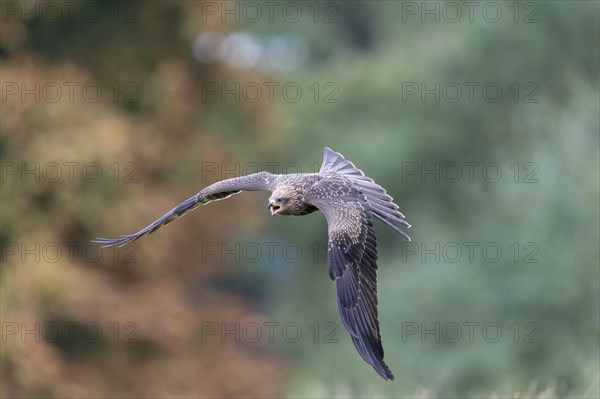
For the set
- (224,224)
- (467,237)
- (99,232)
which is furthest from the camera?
(467,237)

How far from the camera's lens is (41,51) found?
65.7 feet

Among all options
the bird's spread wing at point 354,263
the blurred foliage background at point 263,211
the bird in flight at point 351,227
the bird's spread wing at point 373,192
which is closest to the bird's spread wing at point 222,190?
the bird in flight at point 351,227

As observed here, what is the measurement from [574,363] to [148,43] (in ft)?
28.2

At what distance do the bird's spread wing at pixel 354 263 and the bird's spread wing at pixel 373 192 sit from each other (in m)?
0.10

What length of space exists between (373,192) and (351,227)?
67 centimetres

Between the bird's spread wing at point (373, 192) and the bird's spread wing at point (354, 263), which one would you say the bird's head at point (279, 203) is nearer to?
the bird's spread wing at point (354, 263)

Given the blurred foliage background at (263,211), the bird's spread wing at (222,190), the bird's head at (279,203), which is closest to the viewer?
the bird's head at (279,203)

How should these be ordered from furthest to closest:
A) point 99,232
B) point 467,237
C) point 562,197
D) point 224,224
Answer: point 467,237 → point 562,197 → point 224,224 → point 99,232

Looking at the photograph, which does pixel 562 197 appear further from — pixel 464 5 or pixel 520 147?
pixel 464 5

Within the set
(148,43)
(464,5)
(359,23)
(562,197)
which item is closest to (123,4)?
(148,43)

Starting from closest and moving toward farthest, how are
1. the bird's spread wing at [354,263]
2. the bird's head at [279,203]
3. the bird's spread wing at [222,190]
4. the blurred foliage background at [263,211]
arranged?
1. the bird's spread wing at [354,263]
2. the bird's head at [279,203]
3. the bird's spread wing at [222,190]
4. the blurred foliage background at [263,211]

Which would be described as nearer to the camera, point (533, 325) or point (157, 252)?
point (157, 252)

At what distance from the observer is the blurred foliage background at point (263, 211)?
60.5 feet

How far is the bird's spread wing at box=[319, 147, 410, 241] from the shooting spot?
9.20 m
